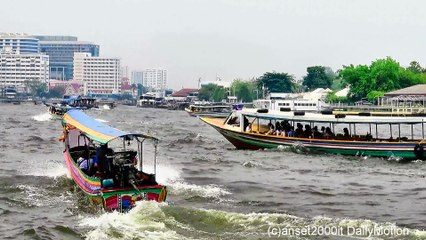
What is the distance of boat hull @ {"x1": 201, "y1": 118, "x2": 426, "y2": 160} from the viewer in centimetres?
2614

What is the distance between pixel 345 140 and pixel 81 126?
12.3 meters

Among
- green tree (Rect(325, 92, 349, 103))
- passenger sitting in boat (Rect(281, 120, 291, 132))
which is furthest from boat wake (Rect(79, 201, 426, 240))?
green tree (Rect(325, 92, 349, 103))

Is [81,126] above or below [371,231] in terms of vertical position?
above

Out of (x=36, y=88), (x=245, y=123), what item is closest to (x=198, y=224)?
(x=245, y=123)

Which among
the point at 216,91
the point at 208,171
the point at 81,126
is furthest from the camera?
the point at 216,91

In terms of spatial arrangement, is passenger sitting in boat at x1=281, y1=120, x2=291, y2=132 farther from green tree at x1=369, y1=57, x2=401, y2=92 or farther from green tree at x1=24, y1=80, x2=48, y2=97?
green tree at x1=24, y1=80, x2=48, y2=97

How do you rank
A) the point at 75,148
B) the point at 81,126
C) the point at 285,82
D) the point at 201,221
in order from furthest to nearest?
the point at 285,82 < the point at 75,148 < the point at 81,126 < the point at 201,221

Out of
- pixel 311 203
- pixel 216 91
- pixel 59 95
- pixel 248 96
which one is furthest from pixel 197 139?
pixel 59 95

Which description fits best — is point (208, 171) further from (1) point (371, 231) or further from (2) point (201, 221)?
(1) point (371, 231)

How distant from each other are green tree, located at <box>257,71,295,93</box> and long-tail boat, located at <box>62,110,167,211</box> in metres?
99.9

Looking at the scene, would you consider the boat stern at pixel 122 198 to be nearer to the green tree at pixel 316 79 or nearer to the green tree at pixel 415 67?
the green tree at pixel 415 67

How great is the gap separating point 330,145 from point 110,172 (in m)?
13.4

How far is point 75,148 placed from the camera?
20891mm

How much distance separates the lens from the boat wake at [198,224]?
43.6ft
